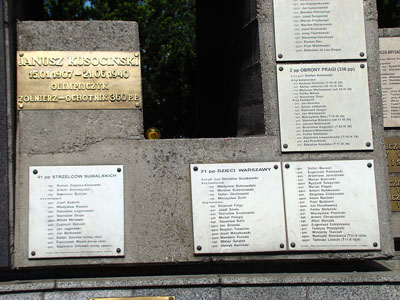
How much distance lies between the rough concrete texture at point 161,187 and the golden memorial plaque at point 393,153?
111 cm

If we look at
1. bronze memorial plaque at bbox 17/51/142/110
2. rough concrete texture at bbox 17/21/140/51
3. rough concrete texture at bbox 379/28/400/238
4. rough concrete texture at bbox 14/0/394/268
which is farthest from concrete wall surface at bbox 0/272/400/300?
rough concrete texture at bbox 17/21/140/51

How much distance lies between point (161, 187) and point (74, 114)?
1.04 metres

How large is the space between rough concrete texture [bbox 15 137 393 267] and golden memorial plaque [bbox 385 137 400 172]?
3.63ft

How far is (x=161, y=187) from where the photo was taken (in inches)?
163

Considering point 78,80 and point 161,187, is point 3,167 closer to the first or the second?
point 78,80

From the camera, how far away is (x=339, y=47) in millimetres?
4344

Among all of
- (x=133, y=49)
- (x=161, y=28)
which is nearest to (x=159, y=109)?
(x=161, y=28)

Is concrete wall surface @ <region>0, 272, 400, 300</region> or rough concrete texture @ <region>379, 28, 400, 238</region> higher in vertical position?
rough concrete texture @ <region>379, 28, 400, 238</region>

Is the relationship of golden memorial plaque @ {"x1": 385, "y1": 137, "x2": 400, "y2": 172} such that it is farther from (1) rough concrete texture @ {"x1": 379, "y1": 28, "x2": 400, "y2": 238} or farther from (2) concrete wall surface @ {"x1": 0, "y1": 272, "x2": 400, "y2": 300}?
(2) concrete wall surface @ {"x1": 0, "y1": 272, "x2": 400, "y2": 300}

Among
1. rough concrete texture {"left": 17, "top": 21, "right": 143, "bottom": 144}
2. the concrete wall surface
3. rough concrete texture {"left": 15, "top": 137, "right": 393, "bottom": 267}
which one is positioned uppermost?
rough concrete texture {"left": 17, "top": 21, "right": 143, "bottom": 144}

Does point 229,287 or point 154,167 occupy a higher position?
point 154,167

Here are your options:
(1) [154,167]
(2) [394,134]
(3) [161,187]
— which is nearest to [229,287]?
(3) [161,187]

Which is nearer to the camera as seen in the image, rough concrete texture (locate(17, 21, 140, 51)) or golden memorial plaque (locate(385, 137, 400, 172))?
rough concrete texture (locate(17, 21, 140, 51))

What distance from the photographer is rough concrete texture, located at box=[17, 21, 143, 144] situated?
4148mm
